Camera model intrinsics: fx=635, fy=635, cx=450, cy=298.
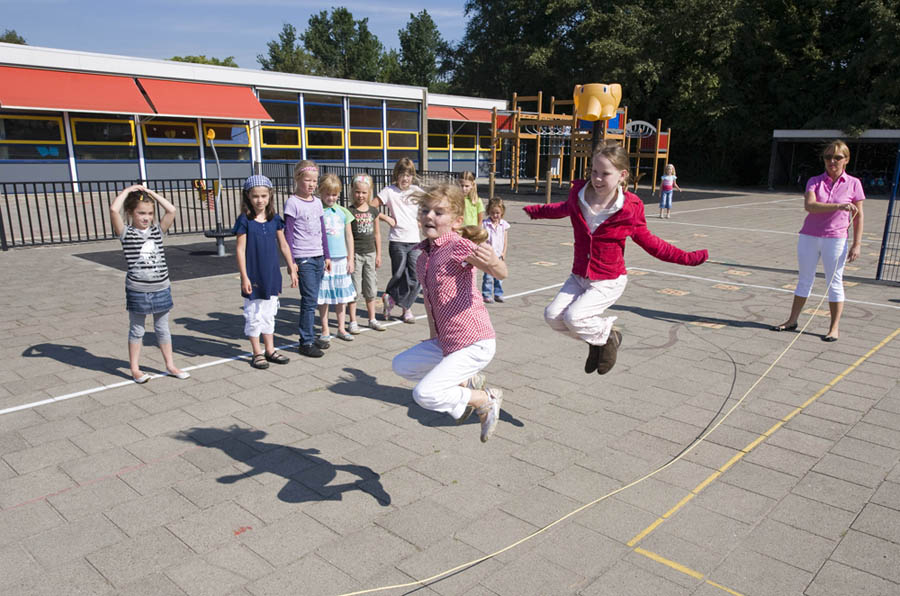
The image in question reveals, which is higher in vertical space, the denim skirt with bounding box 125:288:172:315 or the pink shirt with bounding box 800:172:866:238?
the pink shirt with bounding box 800:172:866:238

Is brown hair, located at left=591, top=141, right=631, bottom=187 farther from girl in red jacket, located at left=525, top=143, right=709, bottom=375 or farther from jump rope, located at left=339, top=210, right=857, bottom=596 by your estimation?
jump rope, located at left=339, top=210, right=857, bottom=596

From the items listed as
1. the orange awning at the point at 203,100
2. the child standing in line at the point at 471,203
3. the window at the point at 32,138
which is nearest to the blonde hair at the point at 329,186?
the child standing in line at the point at 471,203

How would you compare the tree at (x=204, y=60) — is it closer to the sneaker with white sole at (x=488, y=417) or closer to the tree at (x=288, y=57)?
the tree at (x=288, y=57)

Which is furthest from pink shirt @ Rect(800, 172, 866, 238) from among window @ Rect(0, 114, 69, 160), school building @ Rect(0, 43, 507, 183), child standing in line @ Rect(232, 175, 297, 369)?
window @ Rect(0, 114, 69, 160)

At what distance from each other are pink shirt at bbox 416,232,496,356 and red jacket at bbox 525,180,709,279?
3.83 feet

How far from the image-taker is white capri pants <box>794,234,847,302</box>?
685 cm

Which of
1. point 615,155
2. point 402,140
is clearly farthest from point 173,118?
point 615,155

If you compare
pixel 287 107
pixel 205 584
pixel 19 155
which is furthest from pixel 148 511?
pixel 287 107

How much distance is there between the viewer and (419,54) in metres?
79.7

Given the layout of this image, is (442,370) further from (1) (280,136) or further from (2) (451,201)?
(1) (280,136)

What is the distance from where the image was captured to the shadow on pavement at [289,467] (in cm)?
381

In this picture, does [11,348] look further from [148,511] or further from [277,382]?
[148,511]

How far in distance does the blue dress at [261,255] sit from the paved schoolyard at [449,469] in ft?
2.50

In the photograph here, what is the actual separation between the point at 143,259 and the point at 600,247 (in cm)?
381
